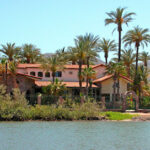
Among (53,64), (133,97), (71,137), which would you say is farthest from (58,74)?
Result: (71,137)

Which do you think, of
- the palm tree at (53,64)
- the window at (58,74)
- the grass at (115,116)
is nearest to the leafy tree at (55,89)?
the palm tree at (53,64)

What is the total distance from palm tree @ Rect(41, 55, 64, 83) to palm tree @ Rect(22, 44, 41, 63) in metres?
14.9

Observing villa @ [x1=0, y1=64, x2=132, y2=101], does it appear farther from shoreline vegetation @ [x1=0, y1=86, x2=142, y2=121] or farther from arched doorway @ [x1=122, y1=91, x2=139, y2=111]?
shoreline vegetation @ [x1=0, y1=86, x2=142, y2=121]

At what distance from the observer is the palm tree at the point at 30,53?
6975 centimetres

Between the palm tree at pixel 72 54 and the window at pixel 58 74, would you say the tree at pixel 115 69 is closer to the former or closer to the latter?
the palm tree at pixel 72 54

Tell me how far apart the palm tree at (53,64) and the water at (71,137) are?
1876cm

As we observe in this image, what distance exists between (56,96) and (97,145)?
26.4 metres

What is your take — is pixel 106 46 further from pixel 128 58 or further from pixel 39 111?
pixel 39 111

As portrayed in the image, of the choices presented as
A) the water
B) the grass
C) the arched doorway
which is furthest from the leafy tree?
the water

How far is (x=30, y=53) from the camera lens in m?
70.1

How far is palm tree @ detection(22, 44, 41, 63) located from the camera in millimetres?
69750

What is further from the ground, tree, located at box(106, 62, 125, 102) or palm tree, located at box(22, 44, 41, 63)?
palm tree, located at box(22, 44, 41, 63)

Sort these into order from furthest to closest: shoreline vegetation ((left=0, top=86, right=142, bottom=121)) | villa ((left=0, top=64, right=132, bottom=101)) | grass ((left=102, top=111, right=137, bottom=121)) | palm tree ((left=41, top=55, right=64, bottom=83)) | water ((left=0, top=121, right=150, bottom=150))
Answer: villa ((left=0, top=64, right=132, bottom=101)) < palm tree ((left=41, top=55, right=64, bottom=83)) < grass ((left=102, top=111, right=137, bottom=121)) < shoreline vegetation ((left=0, top=86, right=142, bottom=121)) < water ((left=0, top=121, right=150, bottom=150))

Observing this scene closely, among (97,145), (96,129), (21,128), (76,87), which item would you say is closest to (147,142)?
(97,145)
